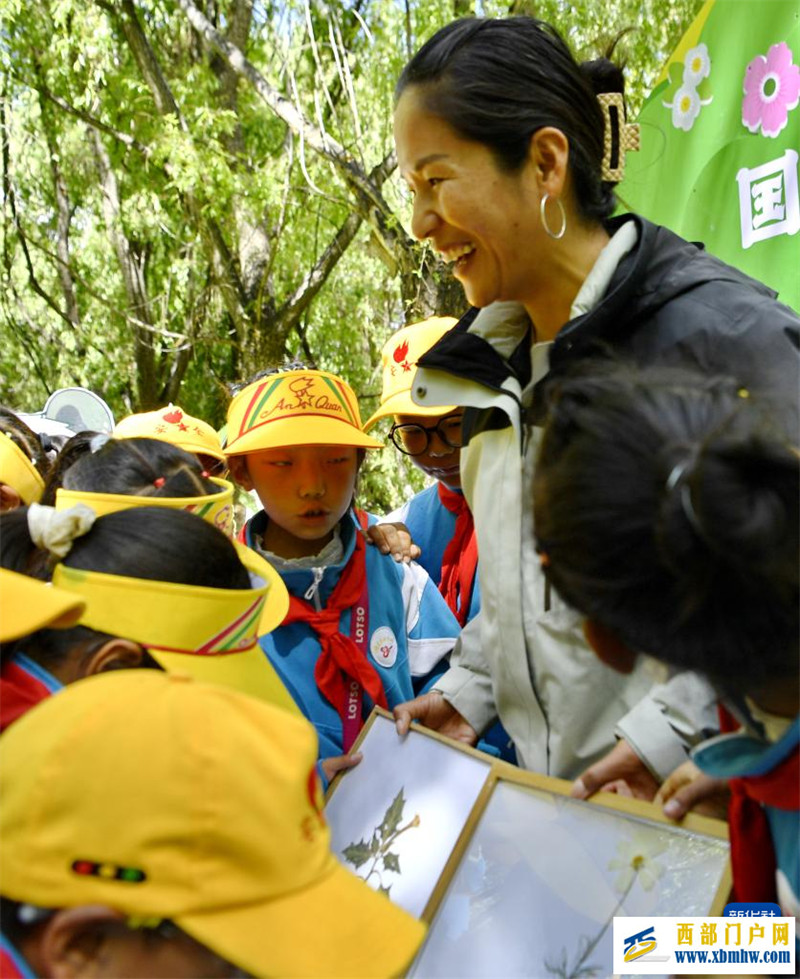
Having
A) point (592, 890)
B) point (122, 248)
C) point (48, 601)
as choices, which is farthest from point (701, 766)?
point (122, 248)

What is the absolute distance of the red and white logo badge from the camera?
8.41 feet

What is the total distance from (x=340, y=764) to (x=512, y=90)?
128 centimetres

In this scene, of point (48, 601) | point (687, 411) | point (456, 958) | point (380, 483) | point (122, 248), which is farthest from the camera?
point (122, 248)

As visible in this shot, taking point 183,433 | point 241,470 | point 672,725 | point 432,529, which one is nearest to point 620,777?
point 672,725

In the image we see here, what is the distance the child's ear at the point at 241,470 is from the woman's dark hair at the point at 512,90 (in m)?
1.26

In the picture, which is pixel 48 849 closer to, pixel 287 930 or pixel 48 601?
pixel 287 930

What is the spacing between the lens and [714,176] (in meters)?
3.68

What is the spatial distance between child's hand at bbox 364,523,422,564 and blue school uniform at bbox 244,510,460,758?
2 cm

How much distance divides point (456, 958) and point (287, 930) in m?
0.58

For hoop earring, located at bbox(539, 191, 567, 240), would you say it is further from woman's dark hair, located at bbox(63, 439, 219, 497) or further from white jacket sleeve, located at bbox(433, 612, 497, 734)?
woman's dark hair, located at bbox(63, 439, 219, 497)

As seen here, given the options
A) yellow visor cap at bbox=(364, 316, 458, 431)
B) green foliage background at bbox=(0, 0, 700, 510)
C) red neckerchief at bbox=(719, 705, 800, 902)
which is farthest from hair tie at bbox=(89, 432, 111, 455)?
green foliage background at bbox=(0, 0, 700, 510)

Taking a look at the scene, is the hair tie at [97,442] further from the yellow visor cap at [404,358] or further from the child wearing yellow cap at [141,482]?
the yellow visor cap at [404,358]

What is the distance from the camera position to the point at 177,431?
3.94m

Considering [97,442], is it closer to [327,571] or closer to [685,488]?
[327,571]
